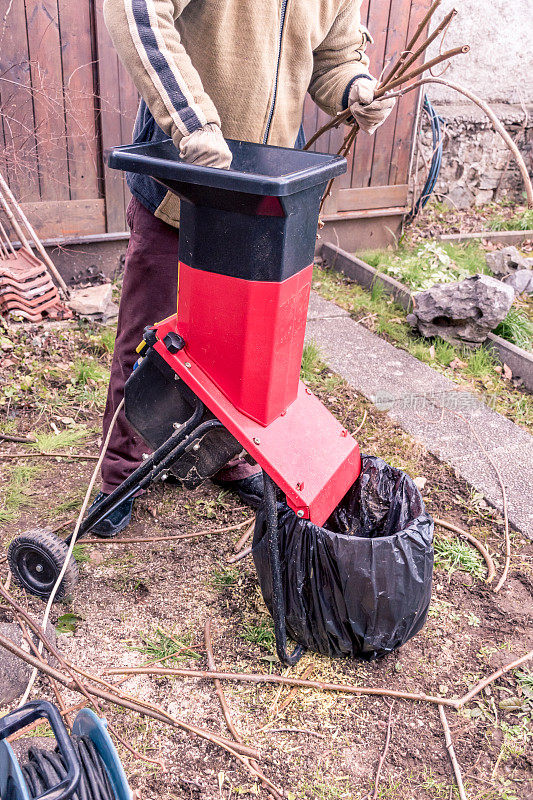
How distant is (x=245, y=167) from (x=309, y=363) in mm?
1923

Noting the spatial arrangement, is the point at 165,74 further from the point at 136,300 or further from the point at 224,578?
the point at 224,578

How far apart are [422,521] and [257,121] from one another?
1.28 meters

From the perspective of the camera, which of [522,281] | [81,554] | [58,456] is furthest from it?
[522,281]

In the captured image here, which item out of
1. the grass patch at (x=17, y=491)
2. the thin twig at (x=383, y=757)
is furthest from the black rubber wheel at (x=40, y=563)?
the thin twig at (x=383, y=757)

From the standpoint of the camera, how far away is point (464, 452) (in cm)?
311

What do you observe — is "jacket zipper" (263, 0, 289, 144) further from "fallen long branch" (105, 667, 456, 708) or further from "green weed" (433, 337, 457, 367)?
"green weed" (433, 337, 457, 367)

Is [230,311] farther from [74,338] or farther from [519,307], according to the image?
[519,307]

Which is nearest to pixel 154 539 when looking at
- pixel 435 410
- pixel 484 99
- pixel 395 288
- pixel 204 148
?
pixel 204 148

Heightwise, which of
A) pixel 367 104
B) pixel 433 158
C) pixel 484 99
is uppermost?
pixel 484 99

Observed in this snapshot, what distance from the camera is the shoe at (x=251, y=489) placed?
8.80 ft

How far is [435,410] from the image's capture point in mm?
3467

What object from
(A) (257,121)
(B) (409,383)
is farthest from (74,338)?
(A) (257,121)

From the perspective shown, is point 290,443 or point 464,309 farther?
point 464,309

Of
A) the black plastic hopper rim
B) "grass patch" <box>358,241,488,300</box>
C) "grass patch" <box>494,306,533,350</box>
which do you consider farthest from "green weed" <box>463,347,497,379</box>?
the black plastic hopper rim
